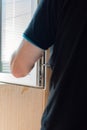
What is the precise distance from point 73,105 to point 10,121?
996 millimetres

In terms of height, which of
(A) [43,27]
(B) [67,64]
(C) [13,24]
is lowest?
(B) [67,64]

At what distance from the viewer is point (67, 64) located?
67 centimetres

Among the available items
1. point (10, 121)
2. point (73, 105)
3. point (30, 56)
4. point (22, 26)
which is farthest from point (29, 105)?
point (73, 105)

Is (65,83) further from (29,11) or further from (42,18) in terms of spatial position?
(29,11)

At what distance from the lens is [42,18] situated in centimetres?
73

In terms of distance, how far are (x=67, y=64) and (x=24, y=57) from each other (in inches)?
6.7

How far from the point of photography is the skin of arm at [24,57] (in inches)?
30.3

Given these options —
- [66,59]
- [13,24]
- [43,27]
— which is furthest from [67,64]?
[13,24]

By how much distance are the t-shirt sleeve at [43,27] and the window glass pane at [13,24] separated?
729mm

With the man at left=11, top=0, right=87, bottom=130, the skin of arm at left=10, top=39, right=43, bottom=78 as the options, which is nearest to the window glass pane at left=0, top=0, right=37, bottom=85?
the skin of arm at left=10, top=39, right=43, bottom=78

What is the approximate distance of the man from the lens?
0.66 m

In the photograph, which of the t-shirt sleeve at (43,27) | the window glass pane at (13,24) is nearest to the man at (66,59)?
the t-shirt sleeve at (43,27)

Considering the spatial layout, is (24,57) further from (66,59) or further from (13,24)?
(13,24)

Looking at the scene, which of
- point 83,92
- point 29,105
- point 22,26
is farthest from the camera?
point 22,26
